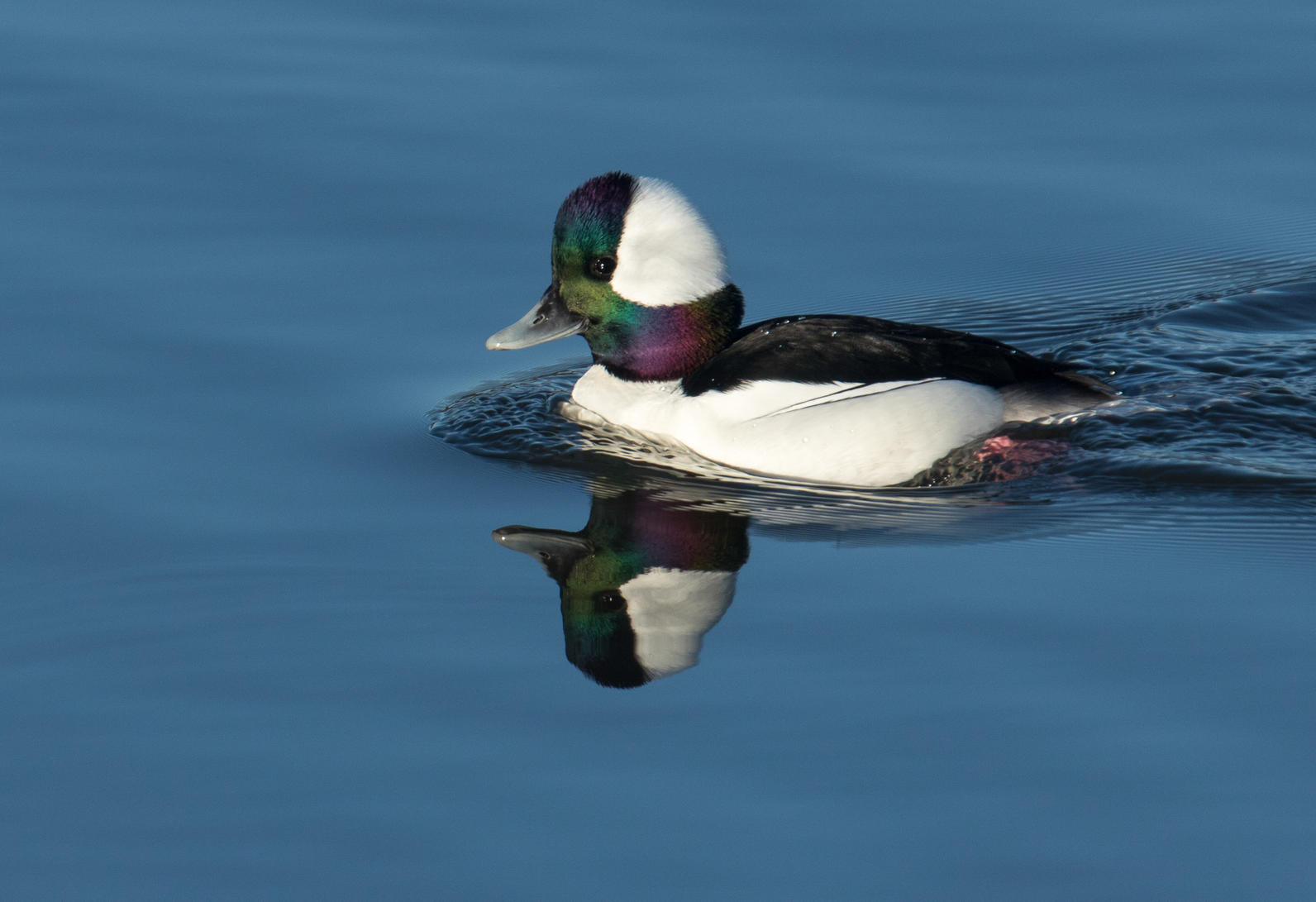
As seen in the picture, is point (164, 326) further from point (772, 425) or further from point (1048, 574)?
point (1048, 574)

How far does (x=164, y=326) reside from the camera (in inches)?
343

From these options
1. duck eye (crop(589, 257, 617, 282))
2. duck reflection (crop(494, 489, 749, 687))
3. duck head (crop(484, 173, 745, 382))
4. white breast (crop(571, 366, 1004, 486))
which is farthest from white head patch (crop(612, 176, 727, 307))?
duck reflection (crop(494, 489, 749, 687))

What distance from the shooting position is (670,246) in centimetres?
805

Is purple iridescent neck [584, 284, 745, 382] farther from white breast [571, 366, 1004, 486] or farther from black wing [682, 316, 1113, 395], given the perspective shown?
white breast [571, 366, 1004, 486]

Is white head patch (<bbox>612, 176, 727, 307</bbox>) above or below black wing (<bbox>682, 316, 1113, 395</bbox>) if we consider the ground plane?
above

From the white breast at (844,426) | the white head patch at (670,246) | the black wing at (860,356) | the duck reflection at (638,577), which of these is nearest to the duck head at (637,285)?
the white head patch at (670,246)

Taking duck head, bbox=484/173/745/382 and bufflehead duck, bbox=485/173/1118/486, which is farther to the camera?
duck head, bbox=484/173/745/382

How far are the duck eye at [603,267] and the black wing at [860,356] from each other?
663 mm

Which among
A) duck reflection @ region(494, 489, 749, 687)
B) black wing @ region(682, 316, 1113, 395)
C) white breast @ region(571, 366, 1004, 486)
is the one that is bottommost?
duck reflection @ region(494, 489, 749, 687)

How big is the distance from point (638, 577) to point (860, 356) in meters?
1.60

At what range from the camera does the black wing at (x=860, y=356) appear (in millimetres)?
7648

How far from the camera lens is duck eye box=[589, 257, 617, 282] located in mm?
8156

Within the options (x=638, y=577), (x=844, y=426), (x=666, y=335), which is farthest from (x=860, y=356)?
(x=638, y=577)

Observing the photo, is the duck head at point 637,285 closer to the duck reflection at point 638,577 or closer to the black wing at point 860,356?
the black wing at point 860,356
